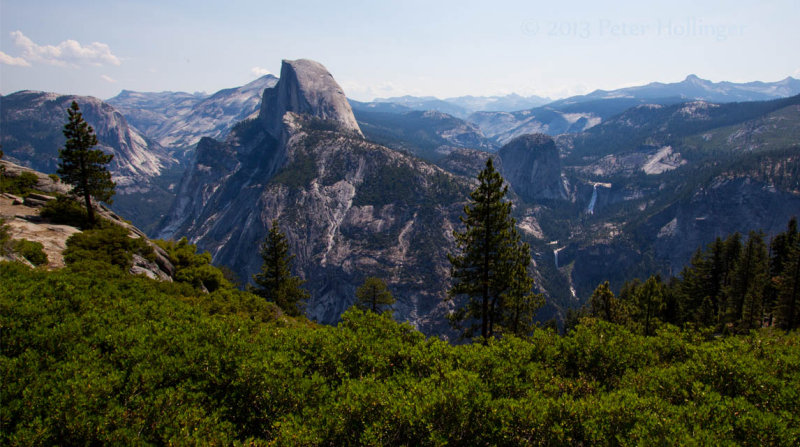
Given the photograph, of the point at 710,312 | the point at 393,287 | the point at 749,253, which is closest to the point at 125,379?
the point at 749,253

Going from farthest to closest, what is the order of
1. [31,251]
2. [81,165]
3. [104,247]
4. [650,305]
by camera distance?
[650,305] → [81,165] → [104,247] → [31,251]

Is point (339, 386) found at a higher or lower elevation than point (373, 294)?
higher

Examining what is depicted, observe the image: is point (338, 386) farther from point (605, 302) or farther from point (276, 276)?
point (605, 302)

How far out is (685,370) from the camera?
1423cm

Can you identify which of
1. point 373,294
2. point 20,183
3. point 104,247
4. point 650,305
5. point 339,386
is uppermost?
point 20,183

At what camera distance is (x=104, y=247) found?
29.1 meters

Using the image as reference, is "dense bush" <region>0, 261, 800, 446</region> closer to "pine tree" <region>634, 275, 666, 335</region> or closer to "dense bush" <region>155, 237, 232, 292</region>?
"dense bush" <region>155, 237, 232, 292</region>

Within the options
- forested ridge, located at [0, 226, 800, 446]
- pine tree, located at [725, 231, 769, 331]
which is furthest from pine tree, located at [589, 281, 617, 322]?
forested ridge, located at [0, 226, 800, 446]

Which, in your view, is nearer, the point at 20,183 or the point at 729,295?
the point at 20,183

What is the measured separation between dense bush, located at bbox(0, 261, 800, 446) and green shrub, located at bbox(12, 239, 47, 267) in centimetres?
795

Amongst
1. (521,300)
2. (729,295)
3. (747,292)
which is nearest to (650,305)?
(747,292)

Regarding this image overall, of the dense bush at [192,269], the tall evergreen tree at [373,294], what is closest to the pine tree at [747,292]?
the tall evergreen tree at [373,294]

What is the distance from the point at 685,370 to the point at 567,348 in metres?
4.52

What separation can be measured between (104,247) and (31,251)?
5798mm
